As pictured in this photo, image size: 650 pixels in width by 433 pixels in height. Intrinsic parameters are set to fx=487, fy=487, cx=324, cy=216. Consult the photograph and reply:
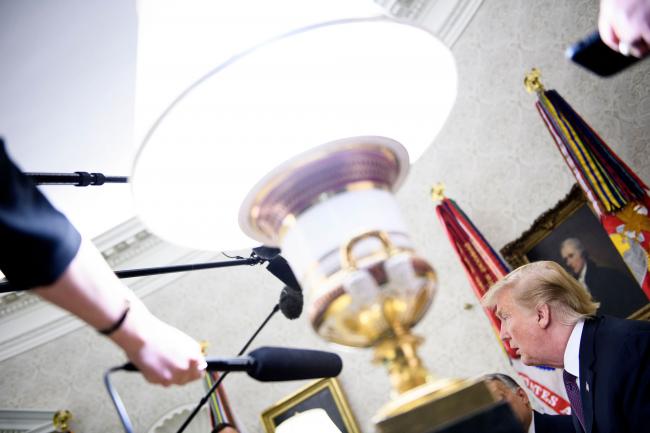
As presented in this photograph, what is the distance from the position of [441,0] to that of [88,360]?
5040 millimetres

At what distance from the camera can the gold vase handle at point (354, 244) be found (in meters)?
0.50

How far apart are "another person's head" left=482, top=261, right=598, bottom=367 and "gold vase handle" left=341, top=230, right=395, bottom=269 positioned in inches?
74.5

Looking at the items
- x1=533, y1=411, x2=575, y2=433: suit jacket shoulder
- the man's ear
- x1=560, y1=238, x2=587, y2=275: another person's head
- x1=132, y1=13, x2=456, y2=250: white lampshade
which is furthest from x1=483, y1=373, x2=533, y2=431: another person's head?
x1=132, y1=13, x2=456, y2=250: white lampshade

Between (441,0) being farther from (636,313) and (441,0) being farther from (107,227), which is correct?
(107,227)

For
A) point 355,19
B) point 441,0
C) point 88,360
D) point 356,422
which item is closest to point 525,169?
point 441,0

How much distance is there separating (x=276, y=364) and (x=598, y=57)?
0.58m

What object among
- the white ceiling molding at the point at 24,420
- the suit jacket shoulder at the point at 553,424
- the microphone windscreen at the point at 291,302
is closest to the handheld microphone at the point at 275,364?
the microphone windscreen at the point at 291,302

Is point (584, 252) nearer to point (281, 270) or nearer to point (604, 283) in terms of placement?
point (604, 283)

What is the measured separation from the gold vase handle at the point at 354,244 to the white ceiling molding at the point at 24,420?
5806 millimetres

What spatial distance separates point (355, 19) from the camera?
1.55 ft

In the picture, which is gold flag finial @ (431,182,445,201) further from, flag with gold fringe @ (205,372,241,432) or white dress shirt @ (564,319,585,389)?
flag with gold fringe @ (205,372,241,432)

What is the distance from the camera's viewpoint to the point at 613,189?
9.25ft

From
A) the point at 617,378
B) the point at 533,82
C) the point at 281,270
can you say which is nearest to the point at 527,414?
the point at 617,378

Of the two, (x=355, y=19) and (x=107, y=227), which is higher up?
(x=107, y=227)
